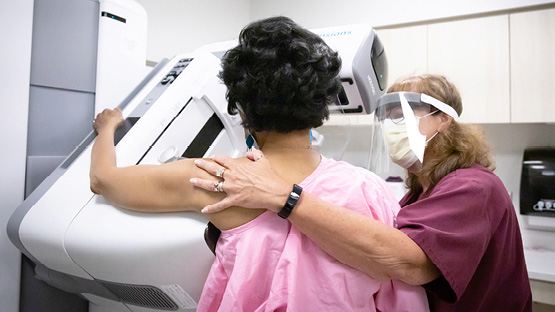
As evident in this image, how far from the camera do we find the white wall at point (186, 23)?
8.75 ft

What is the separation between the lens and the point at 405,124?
1.06 m

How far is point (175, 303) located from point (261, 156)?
50cm

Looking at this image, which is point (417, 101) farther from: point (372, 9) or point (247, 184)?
point (372, 9)

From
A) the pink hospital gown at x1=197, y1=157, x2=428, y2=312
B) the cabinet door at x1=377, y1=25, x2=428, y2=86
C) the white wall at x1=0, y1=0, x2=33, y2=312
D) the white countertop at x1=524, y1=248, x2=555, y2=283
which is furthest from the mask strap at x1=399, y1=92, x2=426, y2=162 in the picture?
the cabinet door at x1=377, y1=25, x2=428, y2=86

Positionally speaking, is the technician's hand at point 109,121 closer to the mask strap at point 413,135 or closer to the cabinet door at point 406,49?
the mask strap at point 413,135

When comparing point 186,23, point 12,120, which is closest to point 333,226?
point 12,120

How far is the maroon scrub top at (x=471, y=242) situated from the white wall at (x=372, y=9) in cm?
189

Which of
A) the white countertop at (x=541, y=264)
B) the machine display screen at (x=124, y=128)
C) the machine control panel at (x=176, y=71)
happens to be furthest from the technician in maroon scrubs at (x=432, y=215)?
the white countertop at (x=541, y=264)

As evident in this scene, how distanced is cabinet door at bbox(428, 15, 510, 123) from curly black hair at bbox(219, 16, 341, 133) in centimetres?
185

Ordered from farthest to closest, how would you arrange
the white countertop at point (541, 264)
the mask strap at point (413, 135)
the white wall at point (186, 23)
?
the white wall at point (186, 23), the white countertop at point (541, 264), the mask strap at point (413, 135)

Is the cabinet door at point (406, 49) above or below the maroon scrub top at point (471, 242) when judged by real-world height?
above

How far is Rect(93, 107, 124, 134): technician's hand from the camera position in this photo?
1282 millimetres

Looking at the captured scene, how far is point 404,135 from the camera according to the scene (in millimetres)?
1074

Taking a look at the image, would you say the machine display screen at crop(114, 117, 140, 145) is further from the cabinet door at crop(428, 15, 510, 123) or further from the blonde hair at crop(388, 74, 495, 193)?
the cabinet door at crop(428, 15, 510, 123)
